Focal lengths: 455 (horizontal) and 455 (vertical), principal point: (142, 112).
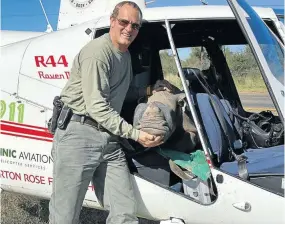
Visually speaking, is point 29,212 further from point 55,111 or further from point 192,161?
point 192,161

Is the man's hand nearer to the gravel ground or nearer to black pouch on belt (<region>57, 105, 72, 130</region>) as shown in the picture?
black pouch on belt (<region>57, 105, 72, 130</region>)

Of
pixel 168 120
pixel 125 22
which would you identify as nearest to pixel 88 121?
pixel 168 120

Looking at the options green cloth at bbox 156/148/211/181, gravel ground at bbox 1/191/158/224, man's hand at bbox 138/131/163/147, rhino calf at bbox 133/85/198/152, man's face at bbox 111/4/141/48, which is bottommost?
gravel ground at bbox 1/191/158/224

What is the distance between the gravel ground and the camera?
4234mm

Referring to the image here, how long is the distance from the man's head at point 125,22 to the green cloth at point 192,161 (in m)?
0.87

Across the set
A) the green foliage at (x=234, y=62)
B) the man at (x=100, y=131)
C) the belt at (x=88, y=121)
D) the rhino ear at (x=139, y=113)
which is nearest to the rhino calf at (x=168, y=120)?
the rhino ear at (x=139, y=113)

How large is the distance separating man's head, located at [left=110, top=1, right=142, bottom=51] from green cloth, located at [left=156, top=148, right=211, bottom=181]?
871 millimetres

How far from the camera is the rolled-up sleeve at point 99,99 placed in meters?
2.62

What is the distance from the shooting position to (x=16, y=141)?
3.40 meters

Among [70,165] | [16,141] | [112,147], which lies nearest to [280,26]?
[112,147]

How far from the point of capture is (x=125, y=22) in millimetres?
2725

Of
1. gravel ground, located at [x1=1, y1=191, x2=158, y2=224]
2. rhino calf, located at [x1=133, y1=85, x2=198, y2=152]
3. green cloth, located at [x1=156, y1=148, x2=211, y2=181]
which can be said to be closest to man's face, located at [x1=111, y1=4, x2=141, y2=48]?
rhino calf, located at [x1=133, y1=85, x2=198, y2=152]

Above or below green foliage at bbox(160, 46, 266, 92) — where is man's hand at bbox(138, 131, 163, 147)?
below

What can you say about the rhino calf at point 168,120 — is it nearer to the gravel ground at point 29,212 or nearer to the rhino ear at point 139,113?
the rhino ear at point 139,113
